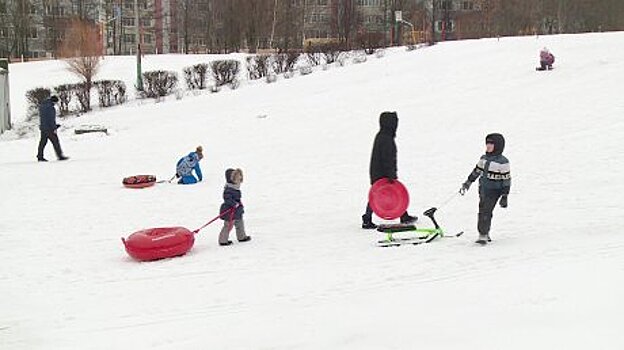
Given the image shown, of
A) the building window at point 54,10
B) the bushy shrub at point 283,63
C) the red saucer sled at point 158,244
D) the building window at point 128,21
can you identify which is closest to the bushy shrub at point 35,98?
the bushy shrub at point 283,63

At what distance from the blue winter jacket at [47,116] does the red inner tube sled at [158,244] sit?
7.97 metres

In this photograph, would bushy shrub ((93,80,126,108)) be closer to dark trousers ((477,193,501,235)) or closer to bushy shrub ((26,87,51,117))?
bushy shrub ((26,87,51,117))

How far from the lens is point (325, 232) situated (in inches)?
335

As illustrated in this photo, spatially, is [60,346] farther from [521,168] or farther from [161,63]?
[161,63]

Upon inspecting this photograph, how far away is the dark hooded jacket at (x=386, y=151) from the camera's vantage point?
8.32m

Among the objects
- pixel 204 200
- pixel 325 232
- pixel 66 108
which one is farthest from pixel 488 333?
pixel 66 108

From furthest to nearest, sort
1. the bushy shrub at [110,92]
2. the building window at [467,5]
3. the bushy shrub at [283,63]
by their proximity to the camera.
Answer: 1. the building window at [467,5]
2. the bushy shrub at [283,63]
3. the bushy shrub at [110,92]

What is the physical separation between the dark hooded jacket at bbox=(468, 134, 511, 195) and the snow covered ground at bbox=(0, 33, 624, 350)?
675mm

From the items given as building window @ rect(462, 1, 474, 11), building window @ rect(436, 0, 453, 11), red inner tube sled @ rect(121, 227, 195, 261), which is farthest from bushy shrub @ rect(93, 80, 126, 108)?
building window @ rect(462, 1, 474, 11)

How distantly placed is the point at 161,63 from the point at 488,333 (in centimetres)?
3557

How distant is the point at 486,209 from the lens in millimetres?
7297

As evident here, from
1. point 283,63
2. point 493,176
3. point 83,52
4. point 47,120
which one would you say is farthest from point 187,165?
point 83,52

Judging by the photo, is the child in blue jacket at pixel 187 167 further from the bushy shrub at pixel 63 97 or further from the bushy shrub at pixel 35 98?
the bushy shrub at pixel 63 97

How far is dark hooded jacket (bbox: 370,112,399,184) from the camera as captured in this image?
8.32 m
